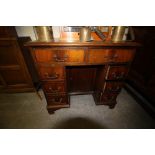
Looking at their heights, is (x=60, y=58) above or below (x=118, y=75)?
above

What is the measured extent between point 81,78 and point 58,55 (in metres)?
0.70

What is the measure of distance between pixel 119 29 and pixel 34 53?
833mm

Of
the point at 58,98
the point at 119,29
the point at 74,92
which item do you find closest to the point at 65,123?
the point at 58,98

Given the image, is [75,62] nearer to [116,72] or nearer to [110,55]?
[110,55]

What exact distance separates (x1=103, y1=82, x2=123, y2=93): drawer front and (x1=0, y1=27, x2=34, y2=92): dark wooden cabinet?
49.4 inches

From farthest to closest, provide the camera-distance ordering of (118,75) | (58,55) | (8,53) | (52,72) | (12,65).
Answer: (12,65) < (8,53) < (118,75) < (52,72) < (58,55)

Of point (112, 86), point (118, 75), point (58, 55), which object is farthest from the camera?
point (112, 86)

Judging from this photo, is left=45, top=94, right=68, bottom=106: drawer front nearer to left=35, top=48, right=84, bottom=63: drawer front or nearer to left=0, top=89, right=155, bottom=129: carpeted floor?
left=0, top=89, right=155, bottom=129: carpeted floor

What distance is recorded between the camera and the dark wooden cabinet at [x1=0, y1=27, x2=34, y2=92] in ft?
4.00

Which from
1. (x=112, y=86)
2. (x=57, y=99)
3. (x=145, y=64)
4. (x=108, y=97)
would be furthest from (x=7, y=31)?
(x=145, y=64)

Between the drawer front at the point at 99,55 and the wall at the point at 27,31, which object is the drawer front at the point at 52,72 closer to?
the drawer front at the point at 99,55

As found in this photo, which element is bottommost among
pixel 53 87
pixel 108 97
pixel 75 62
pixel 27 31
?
pixel 108 97

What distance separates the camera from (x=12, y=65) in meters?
1.46
